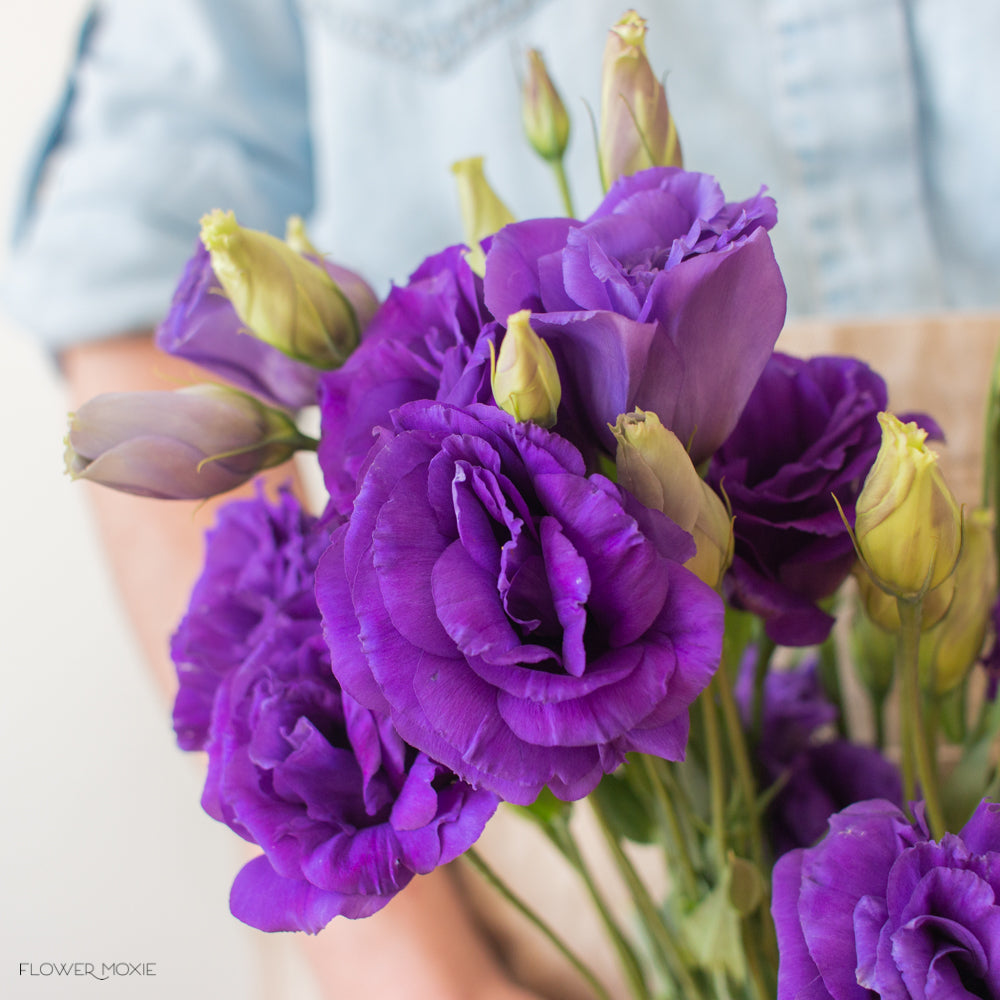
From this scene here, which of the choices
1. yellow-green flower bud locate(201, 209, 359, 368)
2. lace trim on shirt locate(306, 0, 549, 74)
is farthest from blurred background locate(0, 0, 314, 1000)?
yellow-green flower bud locate(201, 209, 359, 368)

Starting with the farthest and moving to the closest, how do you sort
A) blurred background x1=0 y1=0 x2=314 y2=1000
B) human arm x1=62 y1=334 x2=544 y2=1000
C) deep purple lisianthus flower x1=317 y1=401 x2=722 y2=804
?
blurred background x1=0 y1=0 x2=314 y2=1000, human arm x1=62 y1=334 x2=544 y2=1000, deep purple lisianthus flower x1=317 y1=401 x2=722 y2=804

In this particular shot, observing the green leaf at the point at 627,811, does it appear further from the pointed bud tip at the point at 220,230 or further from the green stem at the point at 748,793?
the pointed bud tip at the point at 220,230

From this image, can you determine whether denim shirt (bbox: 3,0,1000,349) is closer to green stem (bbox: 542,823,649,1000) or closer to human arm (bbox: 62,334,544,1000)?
human arm (bbox: 62,334,544,1000)

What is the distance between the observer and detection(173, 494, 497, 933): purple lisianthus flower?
15cm

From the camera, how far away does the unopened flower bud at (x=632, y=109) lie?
0.58 ft

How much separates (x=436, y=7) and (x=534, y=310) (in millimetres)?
372

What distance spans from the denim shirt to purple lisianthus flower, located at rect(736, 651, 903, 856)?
0.25 m

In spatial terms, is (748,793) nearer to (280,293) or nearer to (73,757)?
(280,293)

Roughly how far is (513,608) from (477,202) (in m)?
0.10

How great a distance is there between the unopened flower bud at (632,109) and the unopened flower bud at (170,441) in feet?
0.30

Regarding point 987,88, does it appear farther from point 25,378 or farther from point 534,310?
point 25,378

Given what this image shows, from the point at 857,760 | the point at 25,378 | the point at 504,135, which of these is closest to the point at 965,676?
the point at 857,760

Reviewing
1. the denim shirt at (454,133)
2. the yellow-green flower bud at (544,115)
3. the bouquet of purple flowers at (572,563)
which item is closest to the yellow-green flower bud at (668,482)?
the bouquet of purple flowers at (572,563)

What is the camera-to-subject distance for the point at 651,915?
199 millimetres
